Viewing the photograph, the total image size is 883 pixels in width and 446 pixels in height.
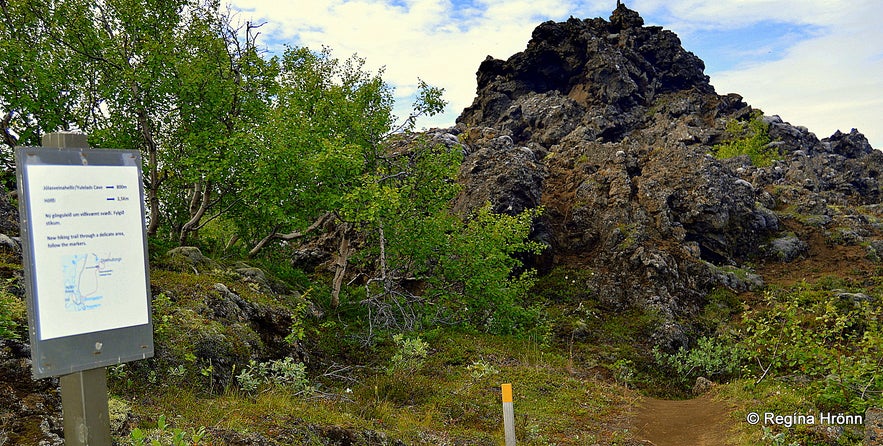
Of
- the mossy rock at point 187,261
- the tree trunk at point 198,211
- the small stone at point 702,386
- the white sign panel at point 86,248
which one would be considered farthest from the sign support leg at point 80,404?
the small stone at point 702,386

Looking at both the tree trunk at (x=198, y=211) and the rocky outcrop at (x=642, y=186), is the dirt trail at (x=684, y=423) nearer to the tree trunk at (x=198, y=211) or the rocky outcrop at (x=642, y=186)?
the rocky outcrop at (x=642, y=186)

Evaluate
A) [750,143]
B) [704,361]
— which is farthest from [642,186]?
[750,143]

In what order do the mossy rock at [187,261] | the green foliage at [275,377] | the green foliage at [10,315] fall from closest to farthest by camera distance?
the green foliage at [10,315]
the green foliage at [275,377]
the mossy rock at [187,261]

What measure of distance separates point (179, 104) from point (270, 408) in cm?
1044

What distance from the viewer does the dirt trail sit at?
10278mm

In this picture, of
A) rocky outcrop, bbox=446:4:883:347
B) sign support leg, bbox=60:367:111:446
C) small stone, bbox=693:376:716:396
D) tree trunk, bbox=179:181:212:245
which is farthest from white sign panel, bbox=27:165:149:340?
rocky outcrop, bbox=446:4:883:347

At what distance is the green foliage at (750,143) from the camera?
1845 inches

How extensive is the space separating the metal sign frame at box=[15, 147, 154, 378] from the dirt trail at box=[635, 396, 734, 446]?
9.38 m

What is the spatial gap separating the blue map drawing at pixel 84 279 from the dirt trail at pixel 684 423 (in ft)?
31.7

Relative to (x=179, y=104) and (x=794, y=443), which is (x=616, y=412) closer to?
(x=794, y=443)

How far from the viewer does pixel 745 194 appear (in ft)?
95.3

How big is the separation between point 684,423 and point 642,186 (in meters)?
18.4

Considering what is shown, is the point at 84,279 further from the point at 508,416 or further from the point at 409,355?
the point at 409,355

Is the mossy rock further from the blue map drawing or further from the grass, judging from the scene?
the blue map drawing
